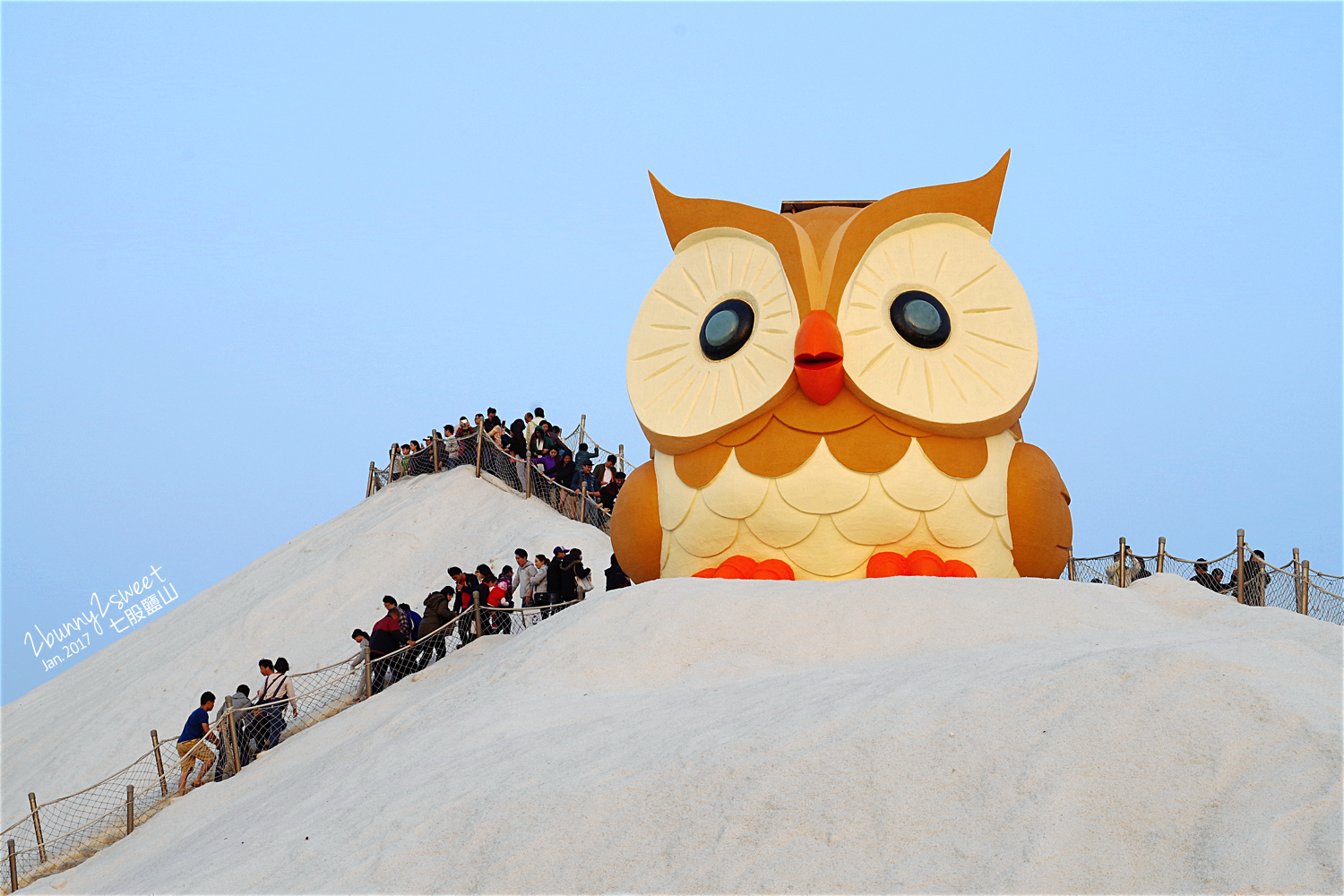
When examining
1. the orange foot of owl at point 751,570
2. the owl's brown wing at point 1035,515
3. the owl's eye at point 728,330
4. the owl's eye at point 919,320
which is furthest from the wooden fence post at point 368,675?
the owl's brown wing at point 1035,515

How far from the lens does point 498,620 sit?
42.0 feet

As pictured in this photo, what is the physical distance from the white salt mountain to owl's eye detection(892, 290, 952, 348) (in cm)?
231

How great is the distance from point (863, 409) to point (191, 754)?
696 centimetres

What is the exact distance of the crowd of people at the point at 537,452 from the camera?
1984cm

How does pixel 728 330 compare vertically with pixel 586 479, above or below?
above

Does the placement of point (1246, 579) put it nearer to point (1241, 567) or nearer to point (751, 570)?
point (1241, 567)

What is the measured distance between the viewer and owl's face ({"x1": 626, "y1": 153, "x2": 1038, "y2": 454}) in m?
11.0

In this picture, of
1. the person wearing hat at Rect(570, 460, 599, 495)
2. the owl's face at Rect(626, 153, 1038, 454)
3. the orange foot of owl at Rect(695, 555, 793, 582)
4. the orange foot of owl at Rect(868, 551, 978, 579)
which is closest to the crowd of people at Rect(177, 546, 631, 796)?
the orange foot of owl at Rect(695, 555, 793, 582)

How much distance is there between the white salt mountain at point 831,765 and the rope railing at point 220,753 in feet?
2.00

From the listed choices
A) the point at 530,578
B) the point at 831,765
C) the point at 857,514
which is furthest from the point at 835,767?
the point at 530,578

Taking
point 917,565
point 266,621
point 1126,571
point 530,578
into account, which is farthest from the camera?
point 266,621

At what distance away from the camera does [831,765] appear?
6477mm

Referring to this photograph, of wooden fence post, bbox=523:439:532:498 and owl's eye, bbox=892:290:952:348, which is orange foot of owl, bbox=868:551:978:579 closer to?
owl's eye, bbox=892:290:952:348

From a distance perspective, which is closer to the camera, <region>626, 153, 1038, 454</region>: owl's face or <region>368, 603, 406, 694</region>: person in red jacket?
<region>626, 153, 1038, 454</region>: owl's face
